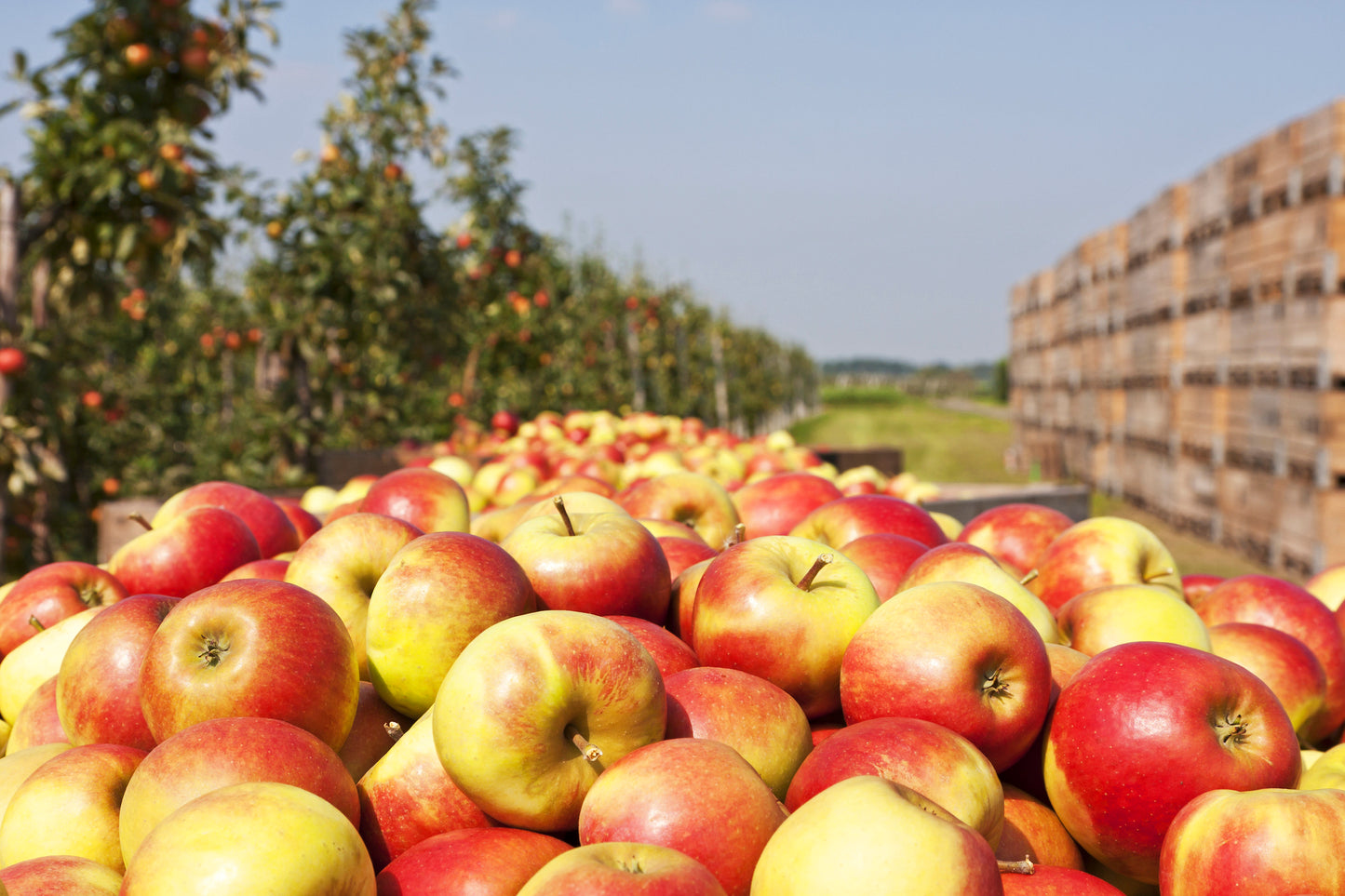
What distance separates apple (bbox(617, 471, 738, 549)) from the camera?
275 cm

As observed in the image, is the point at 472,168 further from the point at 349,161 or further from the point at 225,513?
the point at 225,513

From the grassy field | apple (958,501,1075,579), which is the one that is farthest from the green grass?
apple (958,501,1075,579)

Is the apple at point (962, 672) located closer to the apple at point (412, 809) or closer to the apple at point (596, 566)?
the apple at point (596, 566)

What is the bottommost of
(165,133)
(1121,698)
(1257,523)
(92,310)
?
(1257,523)

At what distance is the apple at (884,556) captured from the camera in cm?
202

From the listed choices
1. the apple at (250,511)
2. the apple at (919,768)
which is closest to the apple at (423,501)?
the apple at (250,511)

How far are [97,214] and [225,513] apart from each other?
158 inches

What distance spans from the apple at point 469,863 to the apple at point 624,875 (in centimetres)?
8

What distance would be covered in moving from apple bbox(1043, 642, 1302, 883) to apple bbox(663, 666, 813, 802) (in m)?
0.42

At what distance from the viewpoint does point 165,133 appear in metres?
5.30

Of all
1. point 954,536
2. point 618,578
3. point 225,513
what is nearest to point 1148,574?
point 954,536

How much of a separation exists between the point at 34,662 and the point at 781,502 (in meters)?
1.92

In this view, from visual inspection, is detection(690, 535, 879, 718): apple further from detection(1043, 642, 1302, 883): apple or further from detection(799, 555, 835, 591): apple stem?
detection(1043, 642, 1302, 883): apple

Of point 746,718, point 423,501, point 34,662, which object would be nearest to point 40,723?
point 34,662
